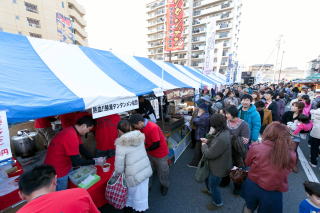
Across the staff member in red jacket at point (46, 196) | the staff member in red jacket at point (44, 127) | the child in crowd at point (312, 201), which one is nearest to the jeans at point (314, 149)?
the child in crowd at point (312, 201)

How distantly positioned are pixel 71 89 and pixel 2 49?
1.13 metres

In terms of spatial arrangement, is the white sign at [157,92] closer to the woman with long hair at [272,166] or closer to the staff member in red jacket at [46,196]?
the woman with long hair at [272,166]

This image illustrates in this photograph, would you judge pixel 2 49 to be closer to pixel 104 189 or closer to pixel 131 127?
pixel 131 127

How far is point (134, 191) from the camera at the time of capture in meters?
2.08

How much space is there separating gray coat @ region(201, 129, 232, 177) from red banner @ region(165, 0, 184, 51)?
529 centimetres

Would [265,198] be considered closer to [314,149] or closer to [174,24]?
[314,149]

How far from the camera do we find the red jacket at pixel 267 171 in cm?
156

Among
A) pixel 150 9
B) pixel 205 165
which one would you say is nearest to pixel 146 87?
pixel 205 165

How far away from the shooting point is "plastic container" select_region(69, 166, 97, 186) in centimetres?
205

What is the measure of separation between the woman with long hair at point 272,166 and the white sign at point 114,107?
189 cm

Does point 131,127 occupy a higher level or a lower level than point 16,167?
higher

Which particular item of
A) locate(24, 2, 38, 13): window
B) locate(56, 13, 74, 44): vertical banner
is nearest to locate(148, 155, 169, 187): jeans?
locate(56, 13, 74, 44): vertical banner

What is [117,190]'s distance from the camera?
1929mm

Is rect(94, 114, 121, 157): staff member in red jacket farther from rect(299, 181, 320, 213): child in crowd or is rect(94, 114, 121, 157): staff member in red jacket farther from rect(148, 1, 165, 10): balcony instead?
rect(148, 1, 165, 10): balcony
